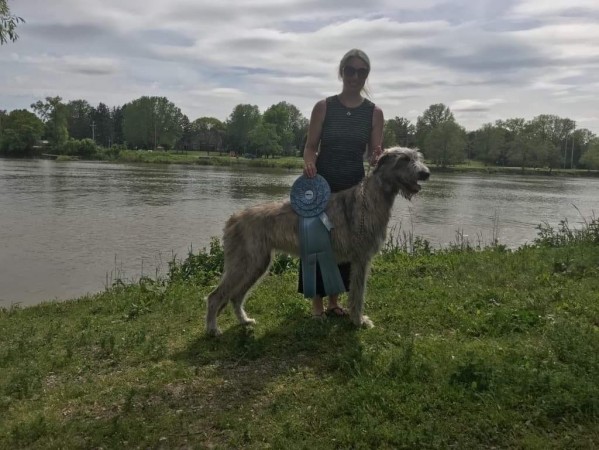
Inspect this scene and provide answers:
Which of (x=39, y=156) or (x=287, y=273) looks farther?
(x=39, y=156)

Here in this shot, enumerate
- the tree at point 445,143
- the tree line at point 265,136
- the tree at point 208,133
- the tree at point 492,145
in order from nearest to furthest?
the tree at point 445,143 < the tree line at point 265,136 < the tree at point 492,145 < the tree at point 208,133

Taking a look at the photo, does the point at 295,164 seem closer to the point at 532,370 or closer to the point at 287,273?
the point at 287,273

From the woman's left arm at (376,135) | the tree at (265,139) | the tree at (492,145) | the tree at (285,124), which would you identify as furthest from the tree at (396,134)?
the tree at (285,124)

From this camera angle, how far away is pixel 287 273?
936cm

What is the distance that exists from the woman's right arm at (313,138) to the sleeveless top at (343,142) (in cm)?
5

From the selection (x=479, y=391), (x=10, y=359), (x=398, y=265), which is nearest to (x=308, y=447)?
(x=479, y=391)

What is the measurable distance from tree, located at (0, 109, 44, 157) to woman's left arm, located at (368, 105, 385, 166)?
320ft

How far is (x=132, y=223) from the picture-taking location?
19594mm

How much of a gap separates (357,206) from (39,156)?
97.1 meters

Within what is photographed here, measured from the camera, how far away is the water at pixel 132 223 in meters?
12.6

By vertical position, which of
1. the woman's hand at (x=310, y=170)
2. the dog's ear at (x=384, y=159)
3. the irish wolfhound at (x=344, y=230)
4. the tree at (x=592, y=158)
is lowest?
the irish wolfhound at (x=344, y=230)

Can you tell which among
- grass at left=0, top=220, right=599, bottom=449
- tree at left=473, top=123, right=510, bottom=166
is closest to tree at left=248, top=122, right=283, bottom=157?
tree at left=473, top=123, right=510, bottom=166

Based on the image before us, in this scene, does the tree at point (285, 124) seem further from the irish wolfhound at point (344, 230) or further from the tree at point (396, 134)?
the irish wolfhound at point (344, 230)

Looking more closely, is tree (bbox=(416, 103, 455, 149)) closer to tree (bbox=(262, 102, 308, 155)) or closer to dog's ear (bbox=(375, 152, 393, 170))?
tree (bbox=(262, 102, 308, 155))
